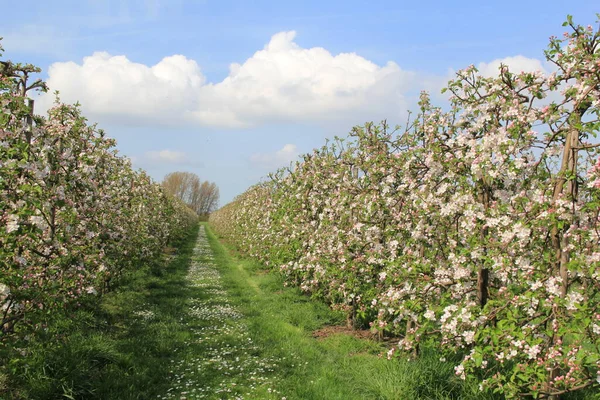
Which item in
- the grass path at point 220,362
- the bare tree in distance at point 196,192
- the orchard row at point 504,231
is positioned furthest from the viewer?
the bare tree in distance at point 196,192

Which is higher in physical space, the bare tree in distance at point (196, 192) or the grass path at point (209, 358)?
the bare tree in distance at point (196, 192)

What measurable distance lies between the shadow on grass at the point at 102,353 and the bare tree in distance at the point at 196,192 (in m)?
78.2

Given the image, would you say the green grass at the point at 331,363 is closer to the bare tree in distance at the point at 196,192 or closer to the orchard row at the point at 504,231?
the orchard row at the point at 504,231

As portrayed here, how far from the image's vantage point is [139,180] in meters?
14.8

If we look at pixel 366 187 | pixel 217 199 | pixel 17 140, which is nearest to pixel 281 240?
pixel 366 187

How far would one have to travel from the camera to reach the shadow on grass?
17.6ft

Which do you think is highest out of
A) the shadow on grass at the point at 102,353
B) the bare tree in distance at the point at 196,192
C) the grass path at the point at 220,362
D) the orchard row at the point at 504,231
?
the bare tree in distance at the point at 196,192

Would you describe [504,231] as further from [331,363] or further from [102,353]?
[102,353]

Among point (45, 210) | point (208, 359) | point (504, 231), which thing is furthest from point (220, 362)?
point (504, 231)

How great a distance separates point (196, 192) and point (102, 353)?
95078 mm

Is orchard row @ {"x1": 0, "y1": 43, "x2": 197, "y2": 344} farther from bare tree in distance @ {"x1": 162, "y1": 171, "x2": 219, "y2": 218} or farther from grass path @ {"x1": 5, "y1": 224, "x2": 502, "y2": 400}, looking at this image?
bare tree in distance @ {"x1": 162, "y1": 171, "x2": 219, "y2": 218}

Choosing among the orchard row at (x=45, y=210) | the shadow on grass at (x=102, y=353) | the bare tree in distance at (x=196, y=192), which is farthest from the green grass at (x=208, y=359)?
the bare tree in distance at (x=196, y=192)

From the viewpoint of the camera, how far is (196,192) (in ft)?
326

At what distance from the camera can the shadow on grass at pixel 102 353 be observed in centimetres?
536
